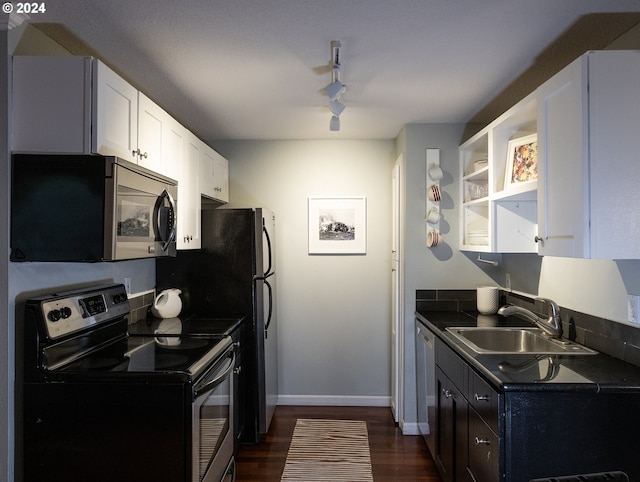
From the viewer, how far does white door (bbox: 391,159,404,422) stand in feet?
11.5

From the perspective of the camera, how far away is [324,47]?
210cm

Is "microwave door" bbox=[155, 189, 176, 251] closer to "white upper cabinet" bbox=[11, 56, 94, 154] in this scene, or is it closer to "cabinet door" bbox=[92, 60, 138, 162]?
"cabinet door" bbox=[92, 60, 138, 162]

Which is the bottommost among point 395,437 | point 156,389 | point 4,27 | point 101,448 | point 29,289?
point 395,437

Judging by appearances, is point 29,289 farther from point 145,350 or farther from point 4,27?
point 4,27

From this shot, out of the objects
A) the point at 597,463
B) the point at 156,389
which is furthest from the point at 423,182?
the point at 156,389

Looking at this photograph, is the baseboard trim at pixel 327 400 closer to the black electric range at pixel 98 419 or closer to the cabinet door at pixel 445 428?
the cabinet door at pixel 445 428

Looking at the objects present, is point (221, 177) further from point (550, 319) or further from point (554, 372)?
point (554, 372)

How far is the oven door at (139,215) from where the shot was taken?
1810 millimetres

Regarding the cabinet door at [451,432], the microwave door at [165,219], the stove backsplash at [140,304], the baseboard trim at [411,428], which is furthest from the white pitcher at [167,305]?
the baseboard trim at [411,428]

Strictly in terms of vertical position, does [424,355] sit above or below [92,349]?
below

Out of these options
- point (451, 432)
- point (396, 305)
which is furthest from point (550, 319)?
point (396, 305)

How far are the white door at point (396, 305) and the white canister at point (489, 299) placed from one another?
0.58 metres

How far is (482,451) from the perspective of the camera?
191cm

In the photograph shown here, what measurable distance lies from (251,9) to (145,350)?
63.5 inches
